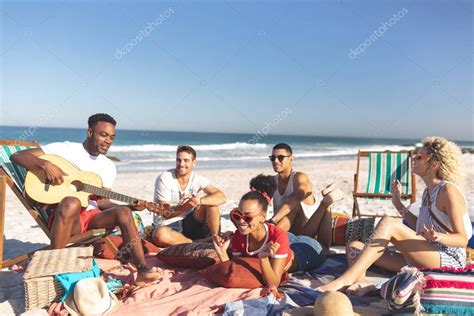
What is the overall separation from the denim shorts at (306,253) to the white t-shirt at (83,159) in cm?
185

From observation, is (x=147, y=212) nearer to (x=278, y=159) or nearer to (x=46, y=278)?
(x=278, y=159)

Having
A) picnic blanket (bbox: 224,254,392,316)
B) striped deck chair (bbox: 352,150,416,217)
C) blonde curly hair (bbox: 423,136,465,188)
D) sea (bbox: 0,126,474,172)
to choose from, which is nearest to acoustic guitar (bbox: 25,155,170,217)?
picnic blanket (bbox: 224,254,392,316)

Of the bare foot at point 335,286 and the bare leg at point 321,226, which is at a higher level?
the bare leg at point 321,226

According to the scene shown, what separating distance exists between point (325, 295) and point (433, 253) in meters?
0.94

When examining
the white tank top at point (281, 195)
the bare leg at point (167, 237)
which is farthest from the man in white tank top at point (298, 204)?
the bare leg at point (167, 237)

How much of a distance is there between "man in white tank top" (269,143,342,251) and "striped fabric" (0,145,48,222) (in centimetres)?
213

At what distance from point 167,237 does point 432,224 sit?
99.7 inches

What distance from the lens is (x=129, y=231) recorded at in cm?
357

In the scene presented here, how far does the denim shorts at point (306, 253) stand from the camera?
148 inches

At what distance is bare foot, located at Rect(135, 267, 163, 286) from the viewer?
3325 millimetres

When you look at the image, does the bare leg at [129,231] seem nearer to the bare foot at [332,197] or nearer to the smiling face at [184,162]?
the smiling face at [184,162]

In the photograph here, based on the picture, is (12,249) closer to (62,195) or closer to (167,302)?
(62,195)

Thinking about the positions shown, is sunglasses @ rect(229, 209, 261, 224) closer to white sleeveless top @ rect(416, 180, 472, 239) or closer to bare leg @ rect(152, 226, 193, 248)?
white sleeveless top @ rect(416, 180, 472, 239)

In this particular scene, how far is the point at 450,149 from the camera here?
315 centimetres
